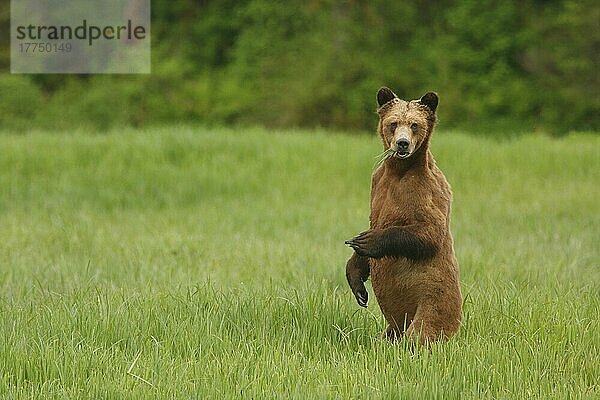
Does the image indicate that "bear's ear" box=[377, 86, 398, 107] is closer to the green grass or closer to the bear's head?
the bear's head

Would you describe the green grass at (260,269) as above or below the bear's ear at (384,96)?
below

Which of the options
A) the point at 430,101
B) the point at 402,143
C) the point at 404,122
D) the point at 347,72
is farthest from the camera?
the point at 347,72

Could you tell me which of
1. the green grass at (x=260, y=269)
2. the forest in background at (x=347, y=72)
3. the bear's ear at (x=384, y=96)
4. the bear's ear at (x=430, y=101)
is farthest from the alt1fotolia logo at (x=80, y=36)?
the bear's ear at (x=430, y=101)

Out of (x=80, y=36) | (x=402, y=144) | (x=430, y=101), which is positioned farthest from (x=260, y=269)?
(x=80, y=36)

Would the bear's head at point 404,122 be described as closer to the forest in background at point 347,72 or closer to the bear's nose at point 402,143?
the bear's nose at point 402,143

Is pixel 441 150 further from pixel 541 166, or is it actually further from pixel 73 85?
pixel 73 85

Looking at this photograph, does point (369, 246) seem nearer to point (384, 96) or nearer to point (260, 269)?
point (384, 96)

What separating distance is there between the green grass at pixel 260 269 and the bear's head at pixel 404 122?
2.92ft

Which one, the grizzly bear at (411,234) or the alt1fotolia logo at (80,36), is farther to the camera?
the alt1fotolia logo at (80,36)

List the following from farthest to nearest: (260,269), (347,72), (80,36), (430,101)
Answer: (80,36) → (347,72) → (260,269) → (430,101)

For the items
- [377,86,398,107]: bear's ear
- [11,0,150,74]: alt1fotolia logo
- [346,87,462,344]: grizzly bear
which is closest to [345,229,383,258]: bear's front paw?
[346,87,462,344]: grizzly bear

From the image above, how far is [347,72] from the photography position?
25.1m

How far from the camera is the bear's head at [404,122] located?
12.7ft

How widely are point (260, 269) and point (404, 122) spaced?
3.00 m
